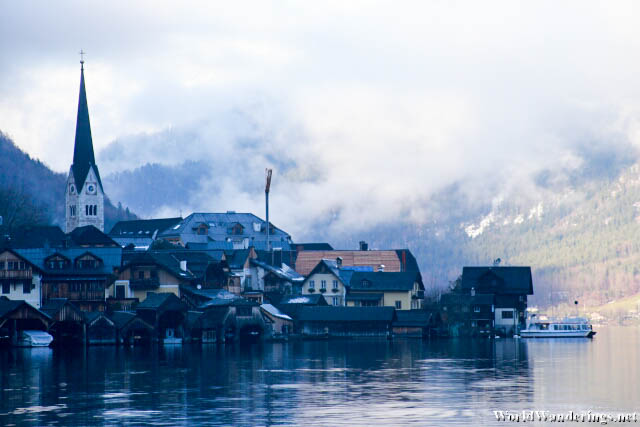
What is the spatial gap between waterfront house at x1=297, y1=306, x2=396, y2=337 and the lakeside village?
0.13 m

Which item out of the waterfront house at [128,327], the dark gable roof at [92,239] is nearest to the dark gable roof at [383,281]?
the dark gable roof at [92,239]

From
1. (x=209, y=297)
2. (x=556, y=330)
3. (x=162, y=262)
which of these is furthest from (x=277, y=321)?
(x=556, y=330)

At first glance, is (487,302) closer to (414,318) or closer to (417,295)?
(417,295)

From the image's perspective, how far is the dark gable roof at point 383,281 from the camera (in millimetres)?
175750

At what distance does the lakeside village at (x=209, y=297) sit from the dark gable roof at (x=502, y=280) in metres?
0.15

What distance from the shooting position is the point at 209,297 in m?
150

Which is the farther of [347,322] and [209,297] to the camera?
[347,322]

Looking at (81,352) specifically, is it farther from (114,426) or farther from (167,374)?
(114,426)

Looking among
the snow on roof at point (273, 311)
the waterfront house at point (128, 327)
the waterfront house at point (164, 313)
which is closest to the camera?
the waterfront house at point (128, 327)

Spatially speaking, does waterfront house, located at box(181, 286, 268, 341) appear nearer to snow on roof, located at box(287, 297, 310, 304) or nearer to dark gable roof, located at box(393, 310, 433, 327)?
snow on roof, located at box(287, 297, 310, 304)

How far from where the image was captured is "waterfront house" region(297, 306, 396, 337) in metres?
162

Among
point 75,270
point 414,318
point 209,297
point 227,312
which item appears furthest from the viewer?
point 414,318

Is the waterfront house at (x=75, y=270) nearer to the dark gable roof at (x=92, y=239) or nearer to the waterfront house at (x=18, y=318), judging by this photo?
the waterfront house at (x=18, y=318)

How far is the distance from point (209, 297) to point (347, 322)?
838 inches
